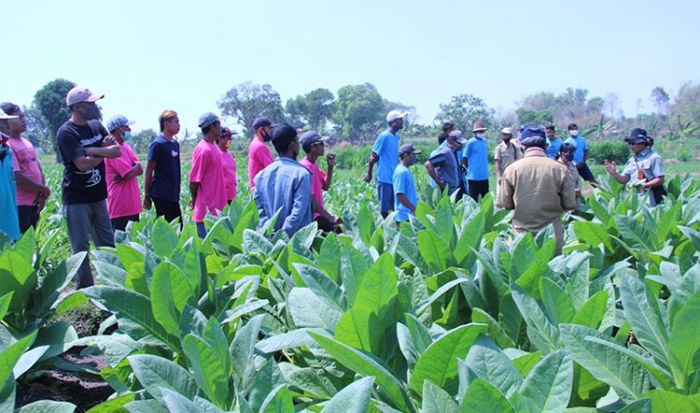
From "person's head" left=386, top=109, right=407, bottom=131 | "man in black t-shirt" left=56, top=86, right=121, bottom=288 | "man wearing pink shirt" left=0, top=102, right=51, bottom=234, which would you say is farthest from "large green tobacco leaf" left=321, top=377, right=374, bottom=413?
"person's head" left=386, top=109, right=407, bottom=131

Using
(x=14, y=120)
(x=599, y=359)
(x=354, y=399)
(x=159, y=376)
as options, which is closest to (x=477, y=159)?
(x=14, y=120)

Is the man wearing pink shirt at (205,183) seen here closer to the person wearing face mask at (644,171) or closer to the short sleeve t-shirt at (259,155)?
the short sleeve t-shirt at (259,155)

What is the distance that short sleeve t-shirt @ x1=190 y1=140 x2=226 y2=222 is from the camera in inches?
255

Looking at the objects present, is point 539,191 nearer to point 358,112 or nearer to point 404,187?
point 404,187

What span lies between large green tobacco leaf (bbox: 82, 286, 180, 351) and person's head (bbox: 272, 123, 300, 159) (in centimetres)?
265

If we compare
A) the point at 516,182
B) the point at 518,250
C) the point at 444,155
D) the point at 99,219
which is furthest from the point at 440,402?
the point at 444,155

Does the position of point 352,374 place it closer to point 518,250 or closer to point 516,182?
point 518,250

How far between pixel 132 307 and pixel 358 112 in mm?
92695

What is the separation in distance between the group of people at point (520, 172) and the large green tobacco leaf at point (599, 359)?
7.50 feet

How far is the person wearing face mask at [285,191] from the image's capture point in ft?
14.2

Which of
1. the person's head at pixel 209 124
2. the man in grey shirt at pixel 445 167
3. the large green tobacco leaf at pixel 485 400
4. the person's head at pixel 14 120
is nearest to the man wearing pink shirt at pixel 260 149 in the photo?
the person's head at pixel 209 124

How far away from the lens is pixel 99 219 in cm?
592

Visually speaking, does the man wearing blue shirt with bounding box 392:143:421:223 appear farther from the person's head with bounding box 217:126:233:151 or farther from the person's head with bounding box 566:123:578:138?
the person's head with bounding box 566:123:578:138

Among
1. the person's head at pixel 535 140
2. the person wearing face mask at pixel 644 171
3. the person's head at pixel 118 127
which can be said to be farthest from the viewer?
the person wearing face mask at pixel 644 171
